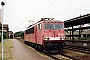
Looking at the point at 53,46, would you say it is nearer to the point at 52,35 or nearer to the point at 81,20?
the point at 52,35

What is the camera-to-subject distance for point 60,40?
1722 cm

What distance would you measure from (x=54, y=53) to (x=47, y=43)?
5.07 ft

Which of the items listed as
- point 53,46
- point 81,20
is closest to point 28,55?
point 53,46

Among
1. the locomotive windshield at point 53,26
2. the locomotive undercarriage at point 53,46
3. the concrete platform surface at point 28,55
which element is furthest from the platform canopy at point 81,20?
the concrete platform surface at point 28,55

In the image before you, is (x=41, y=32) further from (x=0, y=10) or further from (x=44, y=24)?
(x=0, y=10)

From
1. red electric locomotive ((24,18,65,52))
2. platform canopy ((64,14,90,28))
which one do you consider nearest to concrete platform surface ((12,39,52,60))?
red electric locomotive ((24,18,65,52))

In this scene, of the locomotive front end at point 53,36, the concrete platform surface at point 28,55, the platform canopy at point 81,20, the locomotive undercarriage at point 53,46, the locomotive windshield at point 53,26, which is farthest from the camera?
the platform canopy at point 81,20

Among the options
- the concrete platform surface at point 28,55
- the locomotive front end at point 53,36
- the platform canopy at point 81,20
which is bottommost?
the concrete platform surface at point 28,55

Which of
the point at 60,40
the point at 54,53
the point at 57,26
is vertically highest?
the point at 57,26

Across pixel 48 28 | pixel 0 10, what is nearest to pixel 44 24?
pixel 48 28

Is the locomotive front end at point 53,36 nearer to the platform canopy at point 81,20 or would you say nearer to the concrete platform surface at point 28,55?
the concrete platform surface at point 28,55

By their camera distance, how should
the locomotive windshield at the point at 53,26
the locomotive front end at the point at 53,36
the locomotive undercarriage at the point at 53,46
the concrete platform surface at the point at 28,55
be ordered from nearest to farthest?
the concrete platform surface at the point at 28,55 → the locomotive undercarriage at the point at 53,46 → the locomotive front end at the point at 53,36 → the locomotive windshield at the point at 53,26

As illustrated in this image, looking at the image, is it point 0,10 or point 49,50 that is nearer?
point 0,10

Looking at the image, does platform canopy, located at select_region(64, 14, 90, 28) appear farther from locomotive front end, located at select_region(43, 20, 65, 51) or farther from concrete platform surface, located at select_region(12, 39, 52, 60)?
concrete platform surface, located at select_region(12, 39, 52, 60)
